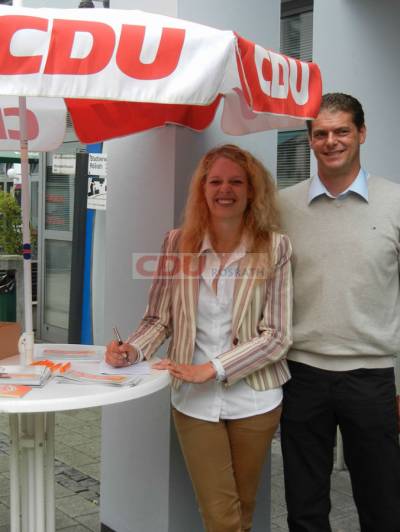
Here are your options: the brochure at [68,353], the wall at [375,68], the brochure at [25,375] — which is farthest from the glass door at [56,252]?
the brochure at [25,375]

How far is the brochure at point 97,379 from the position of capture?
2.55 meters

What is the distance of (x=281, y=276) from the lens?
263 cm

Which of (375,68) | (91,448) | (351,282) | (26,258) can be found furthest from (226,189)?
(91,448)

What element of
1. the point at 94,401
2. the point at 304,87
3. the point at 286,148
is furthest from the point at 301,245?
the point at 286,148

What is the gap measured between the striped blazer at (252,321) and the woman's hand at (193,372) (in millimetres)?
56

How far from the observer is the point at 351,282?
2.58m

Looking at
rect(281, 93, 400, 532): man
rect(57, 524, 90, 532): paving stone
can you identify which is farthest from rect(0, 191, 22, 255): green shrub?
rect(281, 93, 400, 532): man

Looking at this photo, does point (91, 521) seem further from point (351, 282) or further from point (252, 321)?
point (351, 282)

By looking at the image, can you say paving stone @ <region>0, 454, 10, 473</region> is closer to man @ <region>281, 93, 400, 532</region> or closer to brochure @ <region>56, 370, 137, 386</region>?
brochure @ <region>56, 370, 137, 386</region>

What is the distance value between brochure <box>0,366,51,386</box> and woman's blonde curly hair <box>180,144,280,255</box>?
73 cm

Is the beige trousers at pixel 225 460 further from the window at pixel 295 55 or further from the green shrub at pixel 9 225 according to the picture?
the green shrub at pixel 9 225

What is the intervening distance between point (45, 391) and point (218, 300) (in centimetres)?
73

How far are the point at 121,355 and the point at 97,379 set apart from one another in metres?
0.18

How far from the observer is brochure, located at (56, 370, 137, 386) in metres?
2.55
